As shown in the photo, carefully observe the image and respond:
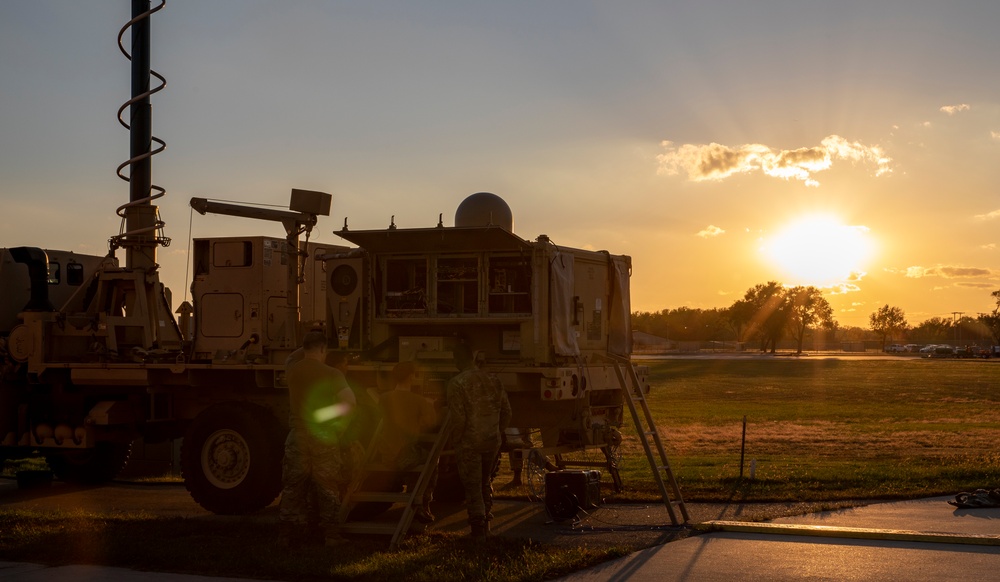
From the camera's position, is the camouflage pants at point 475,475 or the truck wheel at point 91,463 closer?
the camouflage pants at point 475,475

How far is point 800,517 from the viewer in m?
12.5

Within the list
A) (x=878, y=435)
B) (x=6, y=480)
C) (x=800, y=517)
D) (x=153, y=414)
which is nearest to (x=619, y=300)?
(x=800, y=517)

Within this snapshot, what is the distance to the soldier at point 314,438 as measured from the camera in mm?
10516

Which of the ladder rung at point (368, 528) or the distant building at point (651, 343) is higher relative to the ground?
the distant building at point (651, 343)

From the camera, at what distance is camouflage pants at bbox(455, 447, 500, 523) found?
1126 centimetres

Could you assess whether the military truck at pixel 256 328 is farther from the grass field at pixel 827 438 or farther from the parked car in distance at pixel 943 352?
the parked car in distance at pixel 943 352

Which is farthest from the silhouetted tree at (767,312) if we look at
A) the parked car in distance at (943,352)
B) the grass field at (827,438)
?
the grass field at (827,438)

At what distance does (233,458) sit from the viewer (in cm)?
1409

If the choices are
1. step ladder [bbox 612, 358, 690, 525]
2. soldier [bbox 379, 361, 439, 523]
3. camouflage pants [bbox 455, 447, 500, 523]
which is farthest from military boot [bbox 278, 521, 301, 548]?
step ladder [bbox 612, 358, 690, 525]

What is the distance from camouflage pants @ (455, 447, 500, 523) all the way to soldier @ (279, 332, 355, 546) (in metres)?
1.36

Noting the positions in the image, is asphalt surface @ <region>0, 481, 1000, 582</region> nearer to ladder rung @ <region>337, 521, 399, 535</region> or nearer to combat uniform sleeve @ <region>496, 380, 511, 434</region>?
combat uniform sleeve @ <region>496, 380, 511, 434</region>

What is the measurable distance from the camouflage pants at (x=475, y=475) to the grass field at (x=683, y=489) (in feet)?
1.18

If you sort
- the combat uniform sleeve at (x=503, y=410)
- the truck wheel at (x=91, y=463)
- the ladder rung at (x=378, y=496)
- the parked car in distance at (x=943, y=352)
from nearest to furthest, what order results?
the ladder rung at (x=378, y=496) < the combat uniform sleeve at (x=503, y=410) < the truck wheel at (x=91, y=463) < the parked car in distance at (x=943, y=352)

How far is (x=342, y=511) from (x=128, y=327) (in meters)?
6.45
